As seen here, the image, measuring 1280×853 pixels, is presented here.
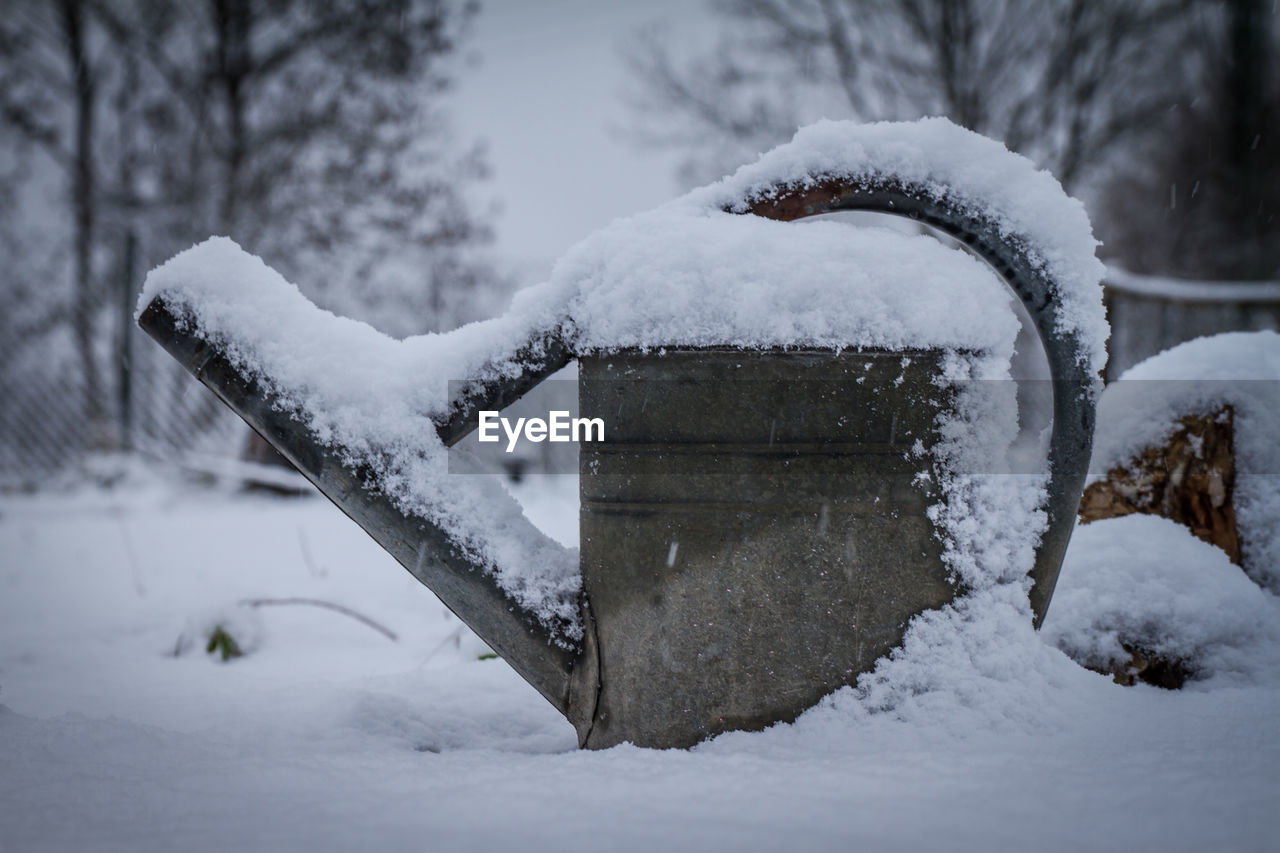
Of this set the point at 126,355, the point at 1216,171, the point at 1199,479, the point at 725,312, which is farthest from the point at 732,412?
the point at 1216,171

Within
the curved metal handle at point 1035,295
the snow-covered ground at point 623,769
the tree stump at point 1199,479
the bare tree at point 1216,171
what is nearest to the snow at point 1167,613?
the snow-covered ground at point 623,769

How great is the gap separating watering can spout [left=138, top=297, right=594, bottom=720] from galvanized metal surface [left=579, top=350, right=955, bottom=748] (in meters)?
0.12

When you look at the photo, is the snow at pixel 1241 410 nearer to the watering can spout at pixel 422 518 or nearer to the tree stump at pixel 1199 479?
the tree stump at pixel 1199 479

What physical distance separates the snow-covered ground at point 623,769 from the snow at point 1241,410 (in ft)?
0.54

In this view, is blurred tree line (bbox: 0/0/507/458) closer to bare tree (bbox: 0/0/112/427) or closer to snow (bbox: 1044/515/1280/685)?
bare tree (bbox: 0/0/112/427)

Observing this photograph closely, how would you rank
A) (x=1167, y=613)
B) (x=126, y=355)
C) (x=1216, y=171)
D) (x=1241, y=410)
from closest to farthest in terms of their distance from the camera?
(x=1167, y=613)
(x=1241, y=410)
(x=126, y=355)
(x=1216, y=171)

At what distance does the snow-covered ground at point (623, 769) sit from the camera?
0.74 m

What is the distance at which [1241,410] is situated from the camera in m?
1.47

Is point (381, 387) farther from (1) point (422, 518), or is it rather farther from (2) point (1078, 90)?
(2) point (1078, 90)

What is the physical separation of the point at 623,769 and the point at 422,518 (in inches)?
15.8

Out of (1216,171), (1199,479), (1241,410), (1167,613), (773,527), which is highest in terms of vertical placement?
(1216,171)

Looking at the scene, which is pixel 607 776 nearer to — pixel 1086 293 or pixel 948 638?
pixel 948 638

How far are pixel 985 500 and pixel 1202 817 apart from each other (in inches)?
15.7

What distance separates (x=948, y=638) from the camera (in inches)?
39.0
